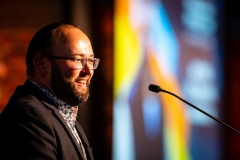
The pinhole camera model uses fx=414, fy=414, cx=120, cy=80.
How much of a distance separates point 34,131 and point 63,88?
12.1 inches

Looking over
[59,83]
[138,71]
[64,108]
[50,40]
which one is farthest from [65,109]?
[138,71]

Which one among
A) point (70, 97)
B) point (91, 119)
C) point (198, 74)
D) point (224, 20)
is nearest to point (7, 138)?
point (70, 97)

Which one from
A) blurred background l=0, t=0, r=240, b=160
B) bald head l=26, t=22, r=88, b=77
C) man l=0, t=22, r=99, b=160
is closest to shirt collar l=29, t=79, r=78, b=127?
man l=0, t=22, r=99, b=160

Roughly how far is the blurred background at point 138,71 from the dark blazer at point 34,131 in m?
1.13

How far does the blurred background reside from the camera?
2.68 m

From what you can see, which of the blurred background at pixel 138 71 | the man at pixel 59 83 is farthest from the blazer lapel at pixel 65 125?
the blurred background at pixel 138 71

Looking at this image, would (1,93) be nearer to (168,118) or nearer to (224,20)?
(168,118)

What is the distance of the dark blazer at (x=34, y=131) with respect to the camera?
4.33ft

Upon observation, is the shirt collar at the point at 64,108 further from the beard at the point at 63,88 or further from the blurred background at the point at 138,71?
the blurred background at the point at 138,71

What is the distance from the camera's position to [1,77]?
8.77ft

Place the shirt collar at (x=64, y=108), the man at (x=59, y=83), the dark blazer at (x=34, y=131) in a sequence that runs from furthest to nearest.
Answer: the shirt collar at (x=64, y=108) → the man at (x=59, y=83) → the dark blazer at (x=34, y=131)

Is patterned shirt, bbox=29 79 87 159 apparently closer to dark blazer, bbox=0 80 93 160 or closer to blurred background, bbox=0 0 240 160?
dark blazer, bbox=0 80 93 160

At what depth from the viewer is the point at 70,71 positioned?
1619 mm

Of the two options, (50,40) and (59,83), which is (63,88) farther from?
(50,40)
